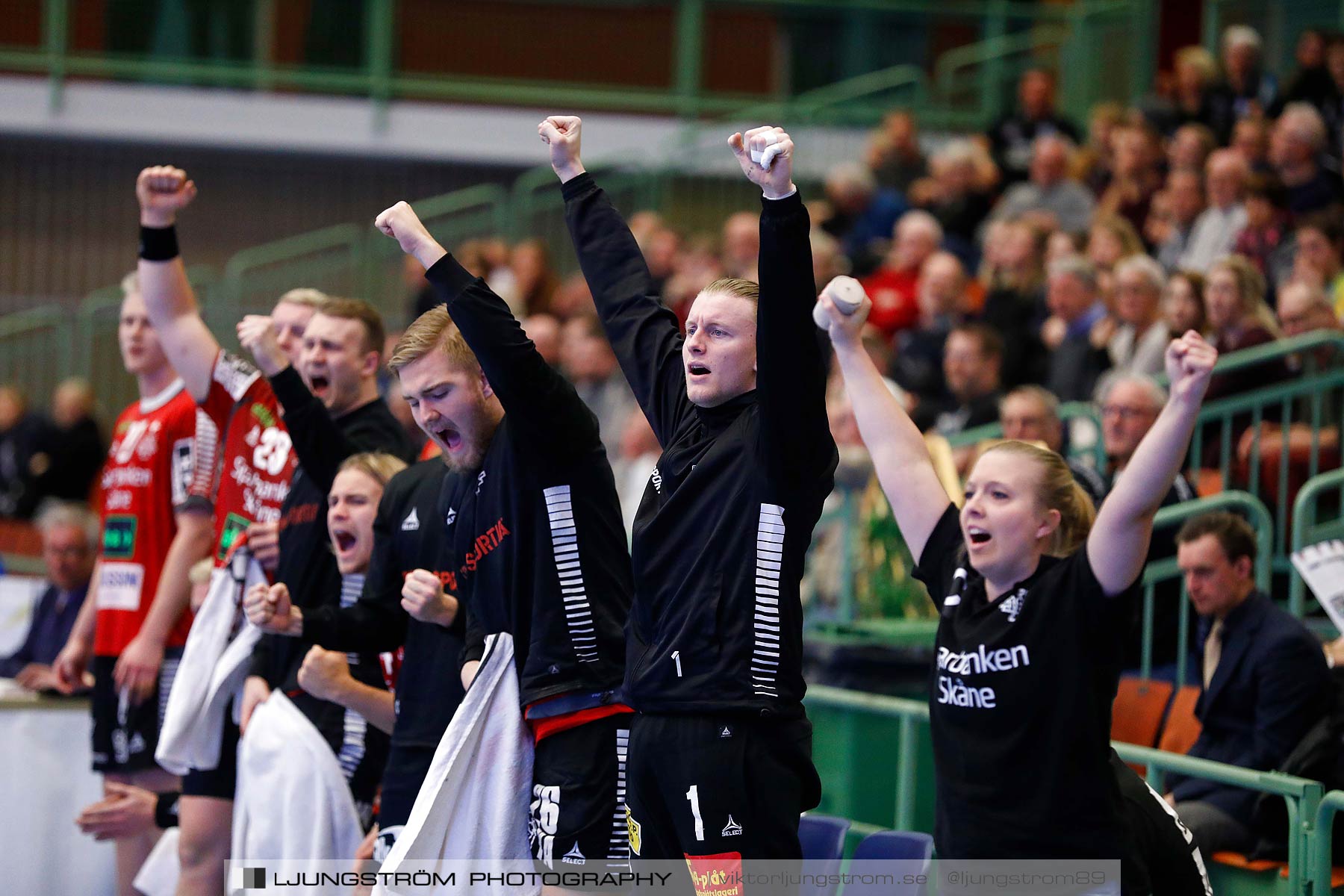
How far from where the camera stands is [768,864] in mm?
3262

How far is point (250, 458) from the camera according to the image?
5391mm

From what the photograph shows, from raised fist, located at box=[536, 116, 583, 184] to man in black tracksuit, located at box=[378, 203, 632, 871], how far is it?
1.33 feet

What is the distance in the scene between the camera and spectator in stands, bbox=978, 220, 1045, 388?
9.32 m

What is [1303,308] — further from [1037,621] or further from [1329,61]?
[1037,621]

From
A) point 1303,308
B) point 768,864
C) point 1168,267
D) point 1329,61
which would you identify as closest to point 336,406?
point 768,864

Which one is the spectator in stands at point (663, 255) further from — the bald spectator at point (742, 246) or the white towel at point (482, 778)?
the white towel at point (482, 778)

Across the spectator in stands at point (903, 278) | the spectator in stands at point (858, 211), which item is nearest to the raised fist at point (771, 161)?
the spectator in stands at point (903, 278)

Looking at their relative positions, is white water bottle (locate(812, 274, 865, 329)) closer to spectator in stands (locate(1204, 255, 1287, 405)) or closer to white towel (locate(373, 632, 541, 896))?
white towel (locate(373, 632, 541, 896))

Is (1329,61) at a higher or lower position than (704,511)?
higher

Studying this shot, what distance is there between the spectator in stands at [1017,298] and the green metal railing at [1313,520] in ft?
7.48

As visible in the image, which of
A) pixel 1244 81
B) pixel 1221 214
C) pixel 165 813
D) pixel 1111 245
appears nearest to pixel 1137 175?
pixel 1244 81

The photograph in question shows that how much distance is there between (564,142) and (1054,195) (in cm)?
837

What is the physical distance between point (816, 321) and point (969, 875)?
129 cm

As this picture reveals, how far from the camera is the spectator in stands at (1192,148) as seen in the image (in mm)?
10141
